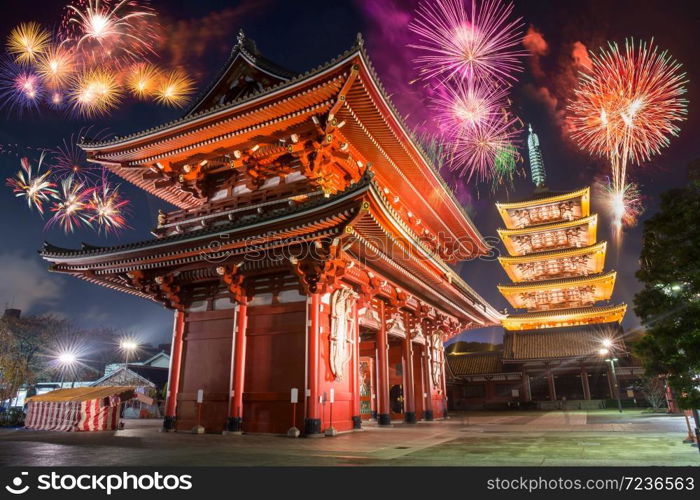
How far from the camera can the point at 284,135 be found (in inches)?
584

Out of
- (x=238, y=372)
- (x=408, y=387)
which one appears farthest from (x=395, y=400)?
(x=238, y=372)

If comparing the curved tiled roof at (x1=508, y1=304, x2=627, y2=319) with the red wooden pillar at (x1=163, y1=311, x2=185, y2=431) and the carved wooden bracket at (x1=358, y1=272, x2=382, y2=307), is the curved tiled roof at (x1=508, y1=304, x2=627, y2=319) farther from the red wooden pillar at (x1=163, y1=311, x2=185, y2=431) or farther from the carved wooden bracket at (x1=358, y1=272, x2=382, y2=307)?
the red wooden pillar at (x1=163, y1=311, x2=185, y2=431)

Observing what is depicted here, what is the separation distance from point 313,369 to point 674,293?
894 centimetres

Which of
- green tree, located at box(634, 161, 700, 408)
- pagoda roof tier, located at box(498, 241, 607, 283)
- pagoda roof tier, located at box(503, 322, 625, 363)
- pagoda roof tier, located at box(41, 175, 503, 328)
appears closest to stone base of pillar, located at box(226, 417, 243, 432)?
pagoda roof tier, located at box(41, 175, 503, 328)

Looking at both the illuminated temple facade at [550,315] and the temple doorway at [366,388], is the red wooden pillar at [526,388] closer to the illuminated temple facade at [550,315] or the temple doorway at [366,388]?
the illuminated temple facade at [550,315]

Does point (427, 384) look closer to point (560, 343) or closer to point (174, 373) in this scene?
point (174, 373)

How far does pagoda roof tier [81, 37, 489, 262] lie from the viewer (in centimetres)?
1345

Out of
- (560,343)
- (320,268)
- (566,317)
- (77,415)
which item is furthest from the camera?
(566,317)

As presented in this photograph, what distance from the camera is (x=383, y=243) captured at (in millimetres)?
13773

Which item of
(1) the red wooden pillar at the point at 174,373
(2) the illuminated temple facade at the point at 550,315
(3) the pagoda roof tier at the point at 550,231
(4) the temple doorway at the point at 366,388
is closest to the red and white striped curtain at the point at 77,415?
(1) the red wooden pillar at the point at 174,373

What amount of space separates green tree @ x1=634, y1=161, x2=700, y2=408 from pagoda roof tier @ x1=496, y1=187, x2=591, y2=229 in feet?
105

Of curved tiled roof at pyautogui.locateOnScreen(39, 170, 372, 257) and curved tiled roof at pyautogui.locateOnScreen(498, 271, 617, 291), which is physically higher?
curved tiled roof at pyautogui.locateOnScreen(498, 271, 617, 291)
